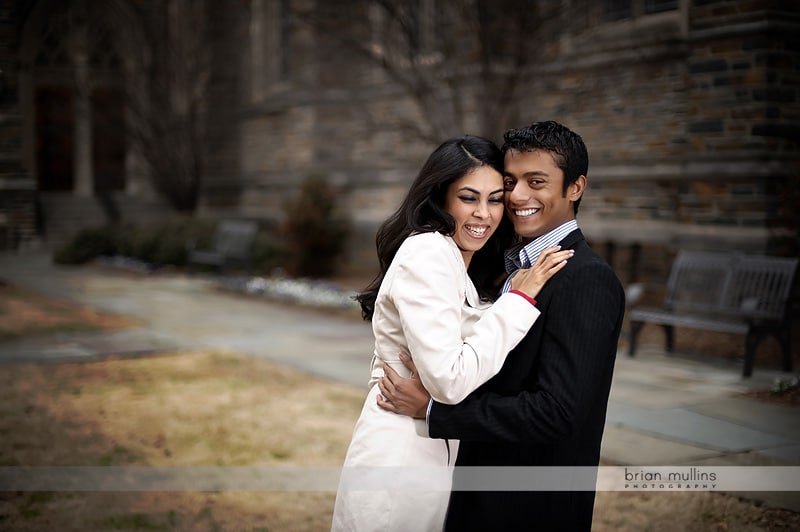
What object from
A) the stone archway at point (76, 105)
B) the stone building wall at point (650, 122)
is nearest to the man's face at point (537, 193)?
the stone building wall at point (650, 122)

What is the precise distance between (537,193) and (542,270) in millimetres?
229

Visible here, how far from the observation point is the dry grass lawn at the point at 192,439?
176 inches

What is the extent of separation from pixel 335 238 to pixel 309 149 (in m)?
4.17

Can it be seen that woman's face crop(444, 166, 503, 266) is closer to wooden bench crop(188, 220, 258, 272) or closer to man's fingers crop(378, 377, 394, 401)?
man's fingers crop(378, 377, 394, 401)

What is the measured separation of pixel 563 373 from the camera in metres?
2.15

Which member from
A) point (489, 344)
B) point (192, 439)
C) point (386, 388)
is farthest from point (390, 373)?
point (192, 439)

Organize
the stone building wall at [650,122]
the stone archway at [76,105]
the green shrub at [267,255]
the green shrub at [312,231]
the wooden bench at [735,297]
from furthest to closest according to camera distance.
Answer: the stone archway at [76,105], the green shrub at [267,255], the green shrub at [312,231], the stone building wall at [650,122], the wooden bench at [735,297]

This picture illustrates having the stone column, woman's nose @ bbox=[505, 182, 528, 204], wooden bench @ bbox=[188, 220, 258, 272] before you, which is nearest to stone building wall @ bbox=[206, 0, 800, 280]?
wooden bench @ bbox=[188, 220, 258, 272]

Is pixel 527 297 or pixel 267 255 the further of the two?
pixel 267 255

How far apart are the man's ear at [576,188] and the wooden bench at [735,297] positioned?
19.5ft

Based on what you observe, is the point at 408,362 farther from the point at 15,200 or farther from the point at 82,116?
the point at 82,116

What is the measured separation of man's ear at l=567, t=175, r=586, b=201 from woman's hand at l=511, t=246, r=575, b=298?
0.19 meters

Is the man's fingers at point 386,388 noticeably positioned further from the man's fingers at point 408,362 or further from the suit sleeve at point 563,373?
the suit sleeve at point 563,373

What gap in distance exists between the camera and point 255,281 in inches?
544
